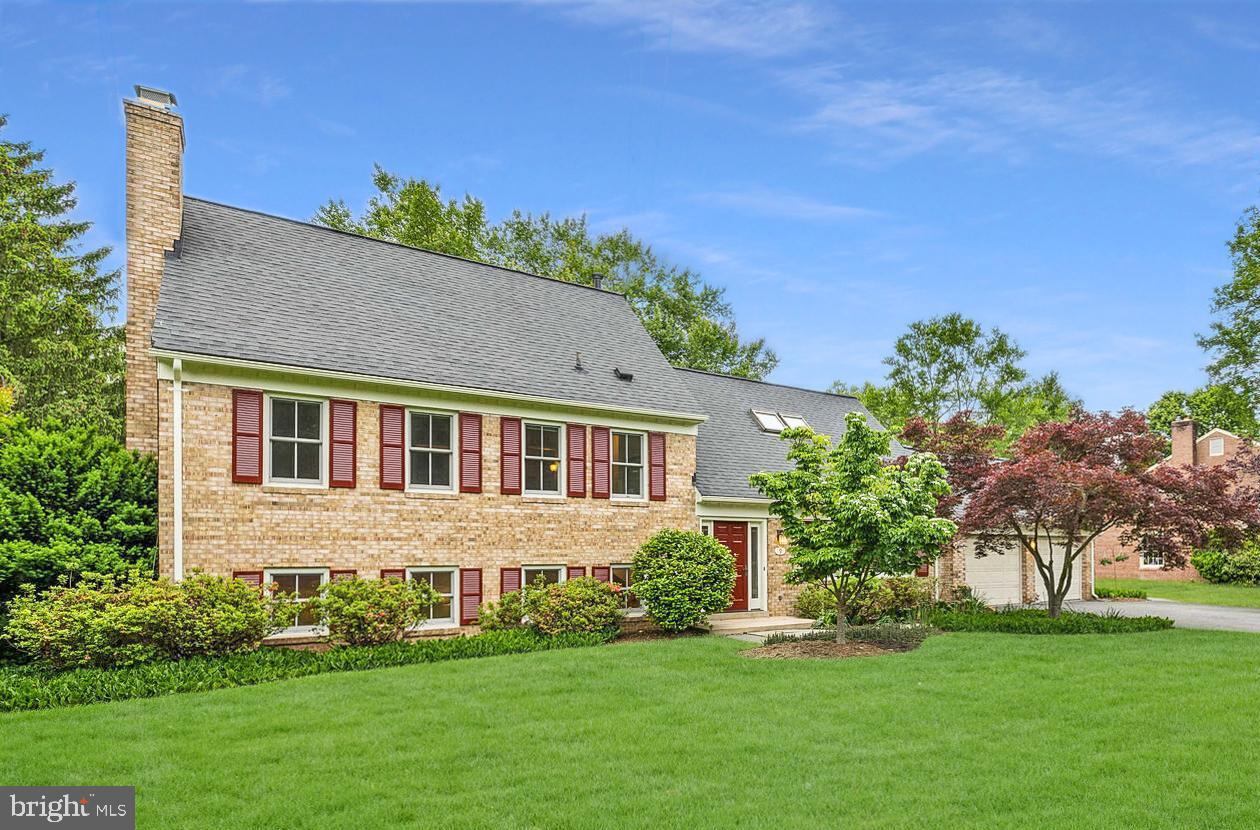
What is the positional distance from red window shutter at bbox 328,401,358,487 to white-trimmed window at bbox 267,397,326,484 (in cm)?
15

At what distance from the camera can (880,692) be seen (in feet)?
34.6

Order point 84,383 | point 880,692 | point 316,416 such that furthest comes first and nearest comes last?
1. point 84,383
2. point 316,416
3. point 880,692

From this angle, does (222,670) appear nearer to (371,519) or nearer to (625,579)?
(371,519)

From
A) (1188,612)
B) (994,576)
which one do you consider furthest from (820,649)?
(1188,612)

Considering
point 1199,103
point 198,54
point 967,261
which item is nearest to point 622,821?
point 198,54

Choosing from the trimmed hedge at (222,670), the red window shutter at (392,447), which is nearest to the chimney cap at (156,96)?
the red window shutter at (392,447)

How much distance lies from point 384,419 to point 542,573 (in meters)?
4.26

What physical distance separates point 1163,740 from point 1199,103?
1541 cm

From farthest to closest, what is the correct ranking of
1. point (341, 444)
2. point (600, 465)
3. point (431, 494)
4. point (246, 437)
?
point (600, 465) → point (431, 494) → point (341, 444) → point (246, 437)

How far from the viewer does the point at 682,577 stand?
16.3 meters

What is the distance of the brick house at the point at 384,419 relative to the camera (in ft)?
44.4

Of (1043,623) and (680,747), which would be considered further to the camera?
(1043,623)

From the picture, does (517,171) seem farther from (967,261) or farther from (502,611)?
(967,261)

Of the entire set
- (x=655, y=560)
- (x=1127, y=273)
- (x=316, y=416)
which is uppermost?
(x=1127, y=273)
